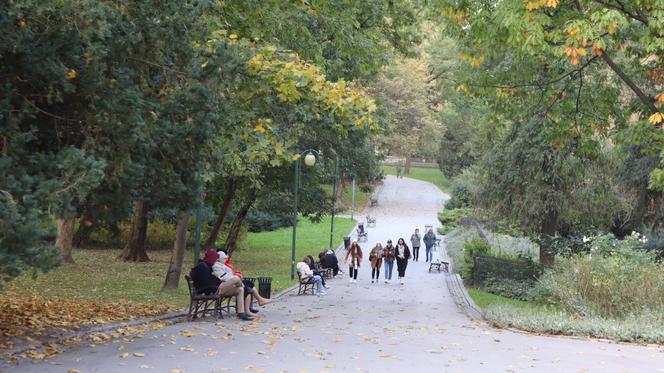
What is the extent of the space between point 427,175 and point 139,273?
8041 cm

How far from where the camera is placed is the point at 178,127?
37.7ft

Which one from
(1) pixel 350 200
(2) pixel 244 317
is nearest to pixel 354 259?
(2) pixel 244 317

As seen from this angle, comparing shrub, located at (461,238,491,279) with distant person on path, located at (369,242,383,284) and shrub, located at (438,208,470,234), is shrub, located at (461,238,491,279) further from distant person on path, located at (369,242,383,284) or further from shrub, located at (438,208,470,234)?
shrub, located at (438,208,470,234)

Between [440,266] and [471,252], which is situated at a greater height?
[471,252]

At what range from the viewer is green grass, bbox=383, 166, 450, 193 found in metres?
99.0

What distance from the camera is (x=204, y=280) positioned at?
1549 cm

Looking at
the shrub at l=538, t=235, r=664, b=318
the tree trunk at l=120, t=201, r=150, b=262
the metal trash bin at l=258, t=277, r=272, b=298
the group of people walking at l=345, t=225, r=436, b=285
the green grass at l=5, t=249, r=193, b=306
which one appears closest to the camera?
the shrub at l=538, t=235, r=664, b=318

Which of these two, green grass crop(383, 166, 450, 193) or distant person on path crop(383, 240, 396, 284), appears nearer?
distant person on path crop(383, 240, 396, 284)

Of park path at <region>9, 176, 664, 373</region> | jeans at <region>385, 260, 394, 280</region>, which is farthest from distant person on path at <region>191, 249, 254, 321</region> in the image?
jeans at <region>385, 260, 394, 280</region>

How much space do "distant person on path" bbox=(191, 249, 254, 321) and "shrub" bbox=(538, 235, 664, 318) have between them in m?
7.03

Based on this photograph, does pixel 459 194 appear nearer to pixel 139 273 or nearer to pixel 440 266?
pixel 440 266

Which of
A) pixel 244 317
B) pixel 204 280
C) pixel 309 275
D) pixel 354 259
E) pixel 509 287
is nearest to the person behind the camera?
pixel 204 280

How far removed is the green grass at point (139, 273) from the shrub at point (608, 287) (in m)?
8.10

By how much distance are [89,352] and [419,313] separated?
1038 cm
